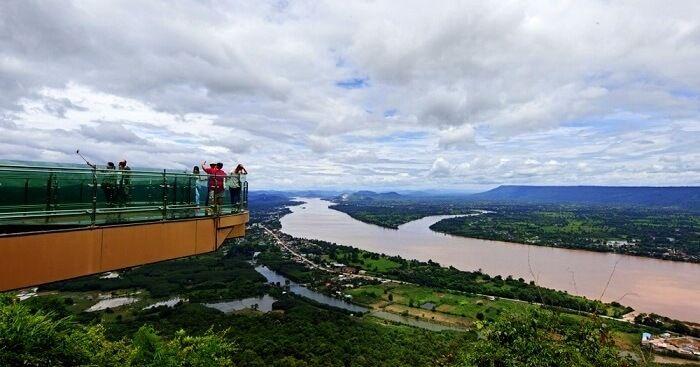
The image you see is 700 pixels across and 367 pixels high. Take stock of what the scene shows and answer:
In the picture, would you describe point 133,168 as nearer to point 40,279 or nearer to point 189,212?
point 189,212

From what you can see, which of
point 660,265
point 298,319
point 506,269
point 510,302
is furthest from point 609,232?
point 298,319

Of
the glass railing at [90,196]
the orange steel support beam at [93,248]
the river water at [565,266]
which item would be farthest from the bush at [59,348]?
the river water at [565,266]

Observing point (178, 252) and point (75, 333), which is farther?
point (75, 333)

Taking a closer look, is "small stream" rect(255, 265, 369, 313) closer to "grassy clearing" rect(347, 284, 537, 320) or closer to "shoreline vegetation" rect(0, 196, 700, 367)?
"shoreline vegetation" rect(0, 196, 700, 367)

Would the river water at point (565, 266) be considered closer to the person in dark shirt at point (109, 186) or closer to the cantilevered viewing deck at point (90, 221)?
the cantilevered viewing deck at point (90, 221)

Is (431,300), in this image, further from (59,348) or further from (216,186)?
(59,348)

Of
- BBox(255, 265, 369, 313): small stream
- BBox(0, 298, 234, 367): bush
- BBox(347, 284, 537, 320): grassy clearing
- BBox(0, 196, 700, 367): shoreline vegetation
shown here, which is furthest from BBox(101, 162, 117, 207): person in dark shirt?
BBox(347, 284, 537, 320): grassy clearing

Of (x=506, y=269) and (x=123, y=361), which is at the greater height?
(x=123, y=361)
